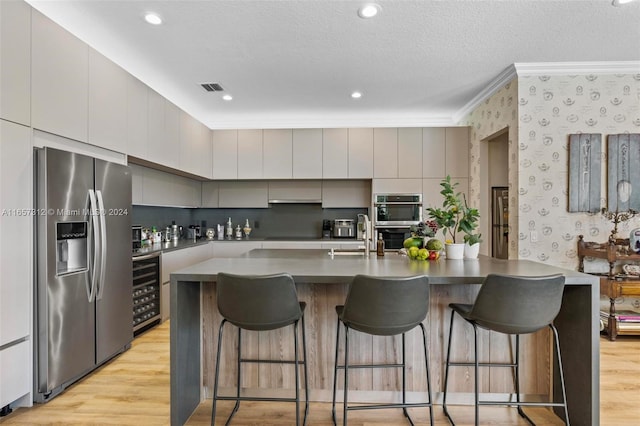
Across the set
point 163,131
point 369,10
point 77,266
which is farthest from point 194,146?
point 369,10

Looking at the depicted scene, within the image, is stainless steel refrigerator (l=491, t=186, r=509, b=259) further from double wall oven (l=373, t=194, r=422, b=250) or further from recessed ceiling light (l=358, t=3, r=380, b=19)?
recessed ceiling light (l=358, t=3, r=380, b=19)

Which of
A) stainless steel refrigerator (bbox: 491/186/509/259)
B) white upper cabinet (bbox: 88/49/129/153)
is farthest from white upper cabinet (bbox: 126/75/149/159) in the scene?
stainless steel refrigerator (bbox: 491/186/509/259)

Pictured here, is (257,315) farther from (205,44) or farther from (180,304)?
(205,44)

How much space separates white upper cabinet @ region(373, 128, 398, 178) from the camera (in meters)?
4.80

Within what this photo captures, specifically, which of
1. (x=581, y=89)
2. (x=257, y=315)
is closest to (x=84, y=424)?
(x=257, y=315)

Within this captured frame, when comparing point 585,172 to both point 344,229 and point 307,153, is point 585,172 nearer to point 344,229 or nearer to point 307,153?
point 344,229

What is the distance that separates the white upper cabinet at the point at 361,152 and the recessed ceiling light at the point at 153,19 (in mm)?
2867

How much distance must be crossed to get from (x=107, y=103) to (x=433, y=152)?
3.89 metres

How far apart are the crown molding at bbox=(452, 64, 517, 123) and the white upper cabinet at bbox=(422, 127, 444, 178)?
33cm

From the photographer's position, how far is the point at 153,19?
2.48 meters

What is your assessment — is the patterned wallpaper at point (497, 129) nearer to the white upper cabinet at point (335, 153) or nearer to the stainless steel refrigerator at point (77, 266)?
the white upper cabinet at point (335, 153)

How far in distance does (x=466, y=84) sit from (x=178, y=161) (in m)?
3.41

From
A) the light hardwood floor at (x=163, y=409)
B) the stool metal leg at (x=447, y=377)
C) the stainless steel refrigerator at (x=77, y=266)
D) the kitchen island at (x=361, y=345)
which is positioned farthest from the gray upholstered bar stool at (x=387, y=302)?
the stainless steel refrigerator at (x=77, y=266)

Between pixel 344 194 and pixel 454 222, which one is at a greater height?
pixel 344 194
